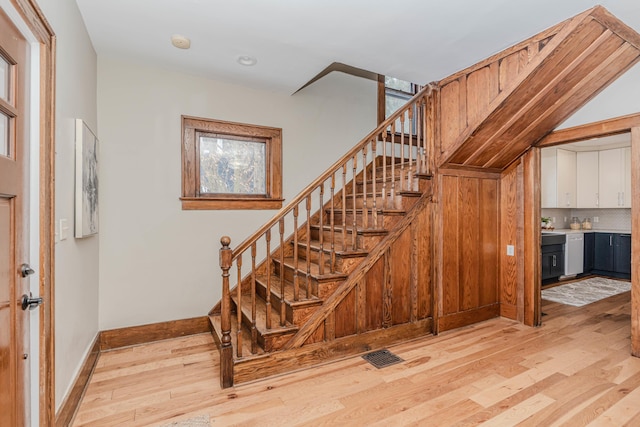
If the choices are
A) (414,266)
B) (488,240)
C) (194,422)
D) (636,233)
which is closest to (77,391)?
(194,422)

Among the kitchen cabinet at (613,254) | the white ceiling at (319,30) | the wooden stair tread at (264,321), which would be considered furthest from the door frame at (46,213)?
the kitchen cabinet at (613,254)

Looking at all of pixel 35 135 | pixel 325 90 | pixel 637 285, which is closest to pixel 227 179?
pixel 325 90

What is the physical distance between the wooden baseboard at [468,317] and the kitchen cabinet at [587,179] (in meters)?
4.38

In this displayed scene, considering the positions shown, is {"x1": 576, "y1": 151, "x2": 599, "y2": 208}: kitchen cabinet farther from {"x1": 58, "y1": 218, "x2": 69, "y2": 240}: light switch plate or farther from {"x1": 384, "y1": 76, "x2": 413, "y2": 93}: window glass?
{"x1": 58, "y1": 218, "x2": 69, "y2": 240}: light switch plate

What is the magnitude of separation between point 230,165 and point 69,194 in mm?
1600

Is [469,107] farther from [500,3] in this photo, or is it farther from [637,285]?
[637,285]

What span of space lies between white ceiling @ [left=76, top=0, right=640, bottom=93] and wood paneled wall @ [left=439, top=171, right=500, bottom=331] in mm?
1247

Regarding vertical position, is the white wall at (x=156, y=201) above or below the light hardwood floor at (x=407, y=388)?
above

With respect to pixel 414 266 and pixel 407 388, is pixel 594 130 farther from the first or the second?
pixel 407 388

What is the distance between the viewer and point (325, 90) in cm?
399

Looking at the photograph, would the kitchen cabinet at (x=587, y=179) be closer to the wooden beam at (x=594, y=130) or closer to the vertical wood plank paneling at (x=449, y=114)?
the wooden beam at (x=594, y=130)

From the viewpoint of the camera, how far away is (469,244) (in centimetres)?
348

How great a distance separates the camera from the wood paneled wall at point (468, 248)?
10.9 ft

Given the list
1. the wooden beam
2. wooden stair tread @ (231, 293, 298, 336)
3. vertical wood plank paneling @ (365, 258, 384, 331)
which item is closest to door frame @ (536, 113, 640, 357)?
the wooden beam
